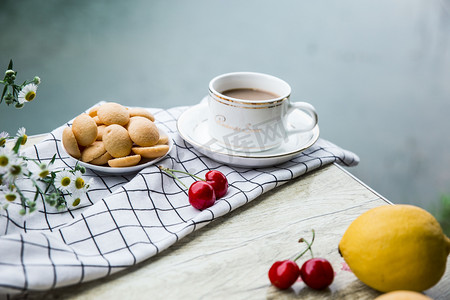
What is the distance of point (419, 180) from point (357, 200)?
1.78m

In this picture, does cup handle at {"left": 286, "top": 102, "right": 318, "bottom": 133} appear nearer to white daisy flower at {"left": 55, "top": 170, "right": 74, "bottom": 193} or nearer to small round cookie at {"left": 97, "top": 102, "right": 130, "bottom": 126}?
small round cookie at {"left": 97, "top": 102, "right": 130, "bottom": 126}

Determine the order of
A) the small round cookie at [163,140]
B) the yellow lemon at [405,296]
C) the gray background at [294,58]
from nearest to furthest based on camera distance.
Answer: the yellow lemon at [405,296]
the small round cookie at [163,140]
the gray background at [294,58]

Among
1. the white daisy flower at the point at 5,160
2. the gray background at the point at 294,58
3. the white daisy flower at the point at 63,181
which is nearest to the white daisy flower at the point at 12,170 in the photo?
the white daisy flower at the point at 5,160

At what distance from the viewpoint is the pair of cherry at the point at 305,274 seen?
2.14ft

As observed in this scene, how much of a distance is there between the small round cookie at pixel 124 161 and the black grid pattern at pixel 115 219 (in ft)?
0.10

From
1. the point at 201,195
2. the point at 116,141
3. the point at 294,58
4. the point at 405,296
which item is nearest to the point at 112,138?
the point at 116,141

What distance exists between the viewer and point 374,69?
8.49ft

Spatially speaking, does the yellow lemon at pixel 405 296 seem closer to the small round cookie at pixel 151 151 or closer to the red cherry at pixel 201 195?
the red cherry at pixel 201 195

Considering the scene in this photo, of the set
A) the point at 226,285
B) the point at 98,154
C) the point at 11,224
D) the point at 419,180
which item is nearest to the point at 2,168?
the point at 11,224

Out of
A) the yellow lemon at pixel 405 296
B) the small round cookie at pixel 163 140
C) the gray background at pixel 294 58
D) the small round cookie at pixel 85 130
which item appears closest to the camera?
the yellow lemon at pixel 405 296

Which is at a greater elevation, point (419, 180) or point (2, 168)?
point (2, 168)

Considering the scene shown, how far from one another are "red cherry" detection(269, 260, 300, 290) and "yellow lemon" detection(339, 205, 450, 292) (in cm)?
9

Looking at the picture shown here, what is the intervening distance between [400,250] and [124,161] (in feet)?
1.86

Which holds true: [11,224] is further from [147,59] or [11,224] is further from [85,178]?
[147,59]
